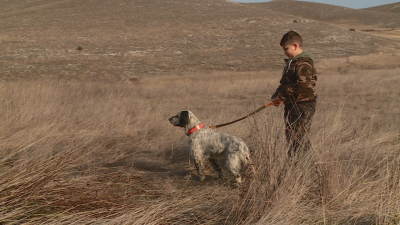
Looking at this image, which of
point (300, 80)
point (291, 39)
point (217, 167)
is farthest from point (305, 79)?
point (217, 167)

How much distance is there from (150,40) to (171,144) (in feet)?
79.9

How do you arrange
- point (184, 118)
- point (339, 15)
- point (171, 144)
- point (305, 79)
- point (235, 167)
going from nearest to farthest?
point (305, 79) < point (235, 167) < point (184, 118) < point (171, 144) < point (339, 15)

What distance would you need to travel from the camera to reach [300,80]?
355cm

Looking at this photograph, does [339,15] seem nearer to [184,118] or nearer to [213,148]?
[184,118]

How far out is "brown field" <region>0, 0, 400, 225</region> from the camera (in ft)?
8.29

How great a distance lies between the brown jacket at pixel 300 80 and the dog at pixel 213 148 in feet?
2.53

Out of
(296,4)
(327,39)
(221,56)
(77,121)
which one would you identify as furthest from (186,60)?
(296,4)

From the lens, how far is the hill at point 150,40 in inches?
819

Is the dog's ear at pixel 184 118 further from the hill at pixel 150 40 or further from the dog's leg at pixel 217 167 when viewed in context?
the hill at pixel 150 40

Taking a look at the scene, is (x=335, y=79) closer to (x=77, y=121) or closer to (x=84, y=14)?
(x=77, y=121)

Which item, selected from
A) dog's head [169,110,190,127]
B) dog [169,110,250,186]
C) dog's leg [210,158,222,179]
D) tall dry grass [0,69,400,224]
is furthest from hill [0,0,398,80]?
tall dry grass [0,69,400,224]

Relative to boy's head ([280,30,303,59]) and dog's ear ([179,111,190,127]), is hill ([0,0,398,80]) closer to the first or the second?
dog's ear ([179,111,190,127])

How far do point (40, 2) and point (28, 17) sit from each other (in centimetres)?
2074

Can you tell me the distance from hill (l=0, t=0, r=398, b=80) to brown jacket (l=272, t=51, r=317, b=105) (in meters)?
13.9
